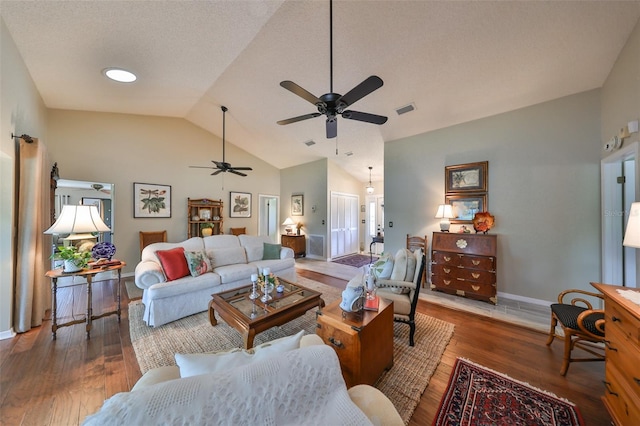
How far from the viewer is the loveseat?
600mm

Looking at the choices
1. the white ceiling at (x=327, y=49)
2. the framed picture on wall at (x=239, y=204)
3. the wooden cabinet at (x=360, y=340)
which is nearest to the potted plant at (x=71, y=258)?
the white ceiling at (x=327, y=49)

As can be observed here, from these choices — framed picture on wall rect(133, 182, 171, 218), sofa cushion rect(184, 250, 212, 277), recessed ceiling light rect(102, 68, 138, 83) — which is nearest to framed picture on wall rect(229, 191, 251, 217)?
framed picture on wall rect(133, 182, 171, 218)

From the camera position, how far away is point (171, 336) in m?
2.47

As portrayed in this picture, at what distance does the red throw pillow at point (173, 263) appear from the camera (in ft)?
9.69

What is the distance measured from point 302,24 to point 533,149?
142 inches

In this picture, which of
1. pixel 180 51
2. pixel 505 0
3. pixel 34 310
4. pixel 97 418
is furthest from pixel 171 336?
pixel 505 0

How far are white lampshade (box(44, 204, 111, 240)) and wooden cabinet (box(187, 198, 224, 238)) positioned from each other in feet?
10.1

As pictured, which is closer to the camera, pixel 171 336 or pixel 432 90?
pixel 171 336

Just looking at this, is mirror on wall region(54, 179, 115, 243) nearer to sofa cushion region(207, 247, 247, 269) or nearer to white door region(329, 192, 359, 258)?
sofa cushion region(207, 247, 247, 269)

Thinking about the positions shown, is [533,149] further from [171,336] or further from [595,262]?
[171,336]

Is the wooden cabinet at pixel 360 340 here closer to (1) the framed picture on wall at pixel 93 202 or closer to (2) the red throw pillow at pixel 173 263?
(2) the red throw pillow at pixel 173 263

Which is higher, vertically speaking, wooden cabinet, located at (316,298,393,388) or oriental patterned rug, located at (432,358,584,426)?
wooden cabinet, located at (316,298,393,388)

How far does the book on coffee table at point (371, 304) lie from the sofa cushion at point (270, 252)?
8.47 ft

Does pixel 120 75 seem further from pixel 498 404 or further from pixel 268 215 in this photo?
pixel 498 404
